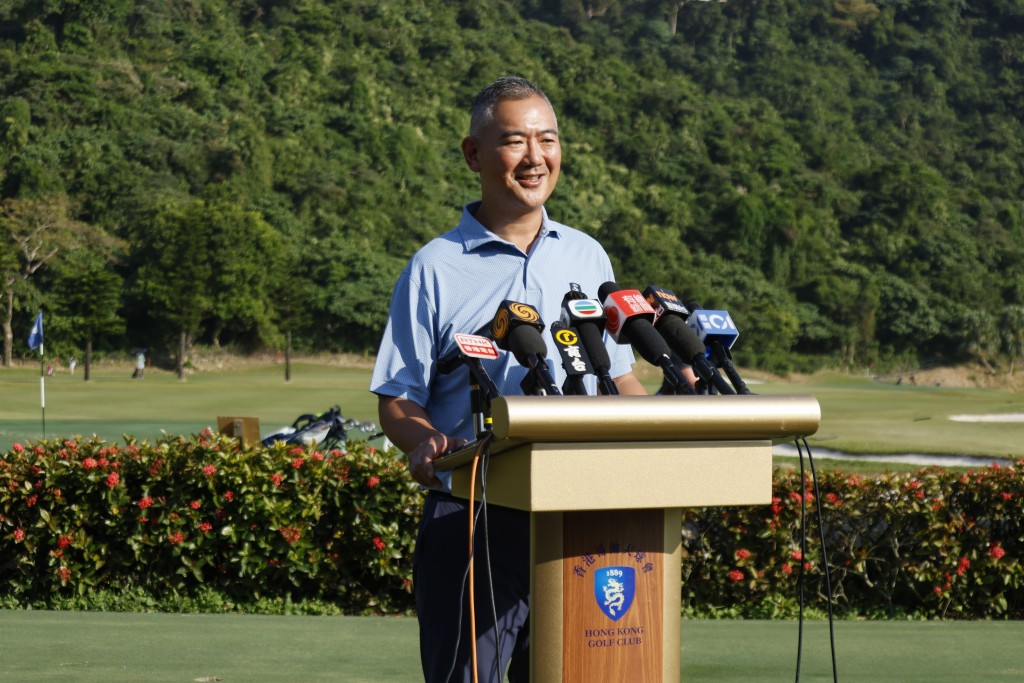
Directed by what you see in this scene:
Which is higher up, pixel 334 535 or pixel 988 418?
pixel 334 535

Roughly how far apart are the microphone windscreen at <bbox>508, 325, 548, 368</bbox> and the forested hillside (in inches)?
2244

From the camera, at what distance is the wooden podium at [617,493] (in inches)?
64.4

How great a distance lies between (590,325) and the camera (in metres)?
1.96

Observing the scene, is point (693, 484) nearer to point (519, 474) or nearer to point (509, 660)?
point (519, 474)

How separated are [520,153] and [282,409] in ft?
106

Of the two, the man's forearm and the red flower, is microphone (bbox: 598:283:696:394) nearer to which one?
the man's forearm

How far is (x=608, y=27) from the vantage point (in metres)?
126

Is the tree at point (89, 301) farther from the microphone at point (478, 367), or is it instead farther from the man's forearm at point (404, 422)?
the microphone at point (478, 367)

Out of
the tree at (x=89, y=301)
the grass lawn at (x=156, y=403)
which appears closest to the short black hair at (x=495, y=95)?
the grass lawn at (x=156, y=403)

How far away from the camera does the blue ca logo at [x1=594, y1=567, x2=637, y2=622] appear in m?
1.78

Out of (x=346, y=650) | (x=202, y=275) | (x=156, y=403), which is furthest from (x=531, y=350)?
(x=202, y=275)

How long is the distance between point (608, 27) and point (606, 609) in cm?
12797

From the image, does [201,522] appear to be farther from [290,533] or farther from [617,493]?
[617,493]

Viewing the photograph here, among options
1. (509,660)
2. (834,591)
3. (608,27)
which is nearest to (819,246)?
(608,27)
